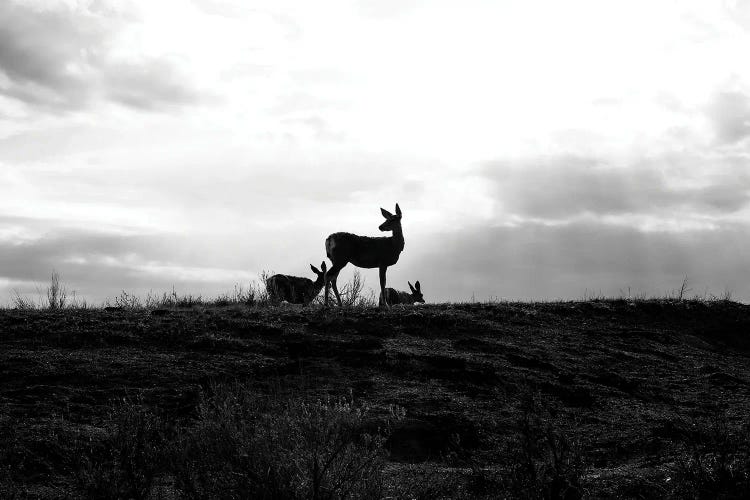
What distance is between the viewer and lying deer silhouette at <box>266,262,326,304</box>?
23641mm

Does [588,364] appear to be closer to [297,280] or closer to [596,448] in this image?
[596,448]

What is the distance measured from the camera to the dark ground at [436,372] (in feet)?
36.3

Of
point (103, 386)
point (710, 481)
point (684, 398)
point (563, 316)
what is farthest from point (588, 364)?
point (103, 386)

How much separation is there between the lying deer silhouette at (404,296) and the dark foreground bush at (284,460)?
18.4m

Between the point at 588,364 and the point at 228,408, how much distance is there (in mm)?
7987

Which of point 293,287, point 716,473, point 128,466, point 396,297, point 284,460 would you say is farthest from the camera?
point 396,297

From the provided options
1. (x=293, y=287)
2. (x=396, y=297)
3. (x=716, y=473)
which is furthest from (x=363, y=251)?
(x=716, y=473)

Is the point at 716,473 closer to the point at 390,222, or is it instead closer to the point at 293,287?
the point at 390,222

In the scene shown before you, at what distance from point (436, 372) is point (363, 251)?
6.17 metres

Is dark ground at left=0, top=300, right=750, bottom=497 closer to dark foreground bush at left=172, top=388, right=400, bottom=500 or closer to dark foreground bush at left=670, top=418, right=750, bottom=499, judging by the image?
dark foreground bush at left=670, top=418, right=750, bottom=499

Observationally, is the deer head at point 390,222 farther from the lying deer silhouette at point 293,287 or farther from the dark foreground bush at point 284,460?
the dark foreground bush at point 284,460

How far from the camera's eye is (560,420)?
12.3 meters

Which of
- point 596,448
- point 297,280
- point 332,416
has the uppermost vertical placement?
point 297,280

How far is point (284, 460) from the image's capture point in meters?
8.06
